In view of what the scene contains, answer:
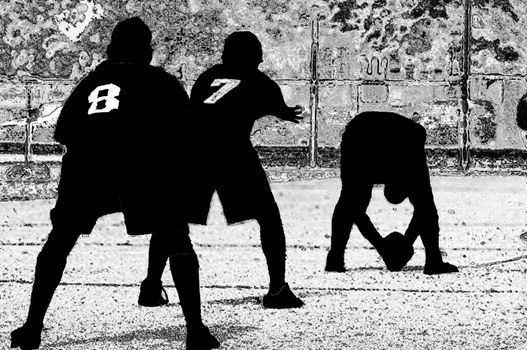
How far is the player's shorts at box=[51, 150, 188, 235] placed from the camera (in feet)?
17.7

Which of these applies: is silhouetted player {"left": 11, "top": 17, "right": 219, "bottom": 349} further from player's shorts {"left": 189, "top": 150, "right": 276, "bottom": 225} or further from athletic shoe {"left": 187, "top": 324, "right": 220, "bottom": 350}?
player's shorts {"left": 189, "top": 150, "right": 276, "bottom": 225}

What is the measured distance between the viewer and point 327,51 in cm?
2092

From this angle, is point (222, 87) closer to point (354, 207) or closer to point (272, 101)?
point (272, 101)

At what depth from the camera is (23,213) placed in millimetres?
12891

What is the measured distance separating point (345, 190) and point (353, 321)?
2075 mm

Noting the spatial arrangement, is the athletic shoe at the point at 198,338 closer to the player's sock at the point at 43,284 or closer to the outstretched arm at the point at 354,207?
the player's sock at the point at 43,284

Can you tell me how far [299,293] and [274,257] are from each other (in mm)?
665

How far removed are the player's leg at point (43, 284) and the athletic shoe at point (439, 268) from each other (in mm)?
3412

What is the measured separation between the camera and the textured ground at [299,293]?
5.83 meters

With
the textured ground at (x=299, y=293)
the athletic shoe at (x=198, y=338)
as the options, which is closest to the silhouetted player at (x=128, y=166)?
the athletic shoe at (x=198, y=338)

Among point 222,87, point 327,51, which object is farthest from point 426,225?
point 327,51

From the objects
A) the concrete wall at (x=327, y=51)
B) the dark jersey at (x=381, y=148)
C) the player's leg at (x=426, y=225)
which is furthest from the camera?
the concrete wall at (x=327, y=51)

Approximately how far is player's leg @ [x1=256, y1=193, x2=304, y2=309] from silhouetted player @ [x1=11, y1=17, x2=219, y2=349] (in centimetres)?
133

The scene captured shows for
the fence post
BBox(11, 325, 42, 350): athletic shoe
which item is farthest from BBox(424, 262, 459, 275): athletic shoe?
the fence post
